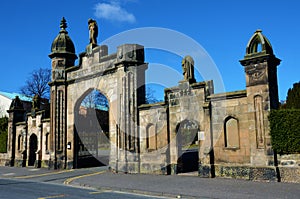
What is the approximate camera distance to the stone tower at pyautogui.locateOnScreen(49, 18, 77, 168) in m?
21.9

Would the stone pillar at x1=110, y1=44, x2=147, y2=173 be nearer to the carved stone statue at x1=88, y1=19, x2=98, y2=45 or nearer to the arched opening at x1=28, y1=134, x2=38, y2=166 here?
the carved stone statue at x1=88, y1=19, x2=98, y2=45

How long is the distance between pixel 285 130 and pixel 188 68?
5.98 meters

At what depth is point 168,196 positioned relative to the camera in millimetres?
10680

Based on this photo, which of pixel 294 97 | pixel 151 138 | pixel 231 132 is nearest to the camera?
pixel 231 132

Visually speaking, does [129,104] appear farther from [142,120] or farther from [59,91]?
[59,91]

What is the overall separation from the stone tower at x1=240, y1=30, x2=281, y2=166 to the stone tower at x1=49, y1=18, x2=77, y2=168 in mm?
13165

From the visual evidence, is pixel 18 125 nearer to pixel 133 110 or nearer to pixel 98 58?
pixel 98 58

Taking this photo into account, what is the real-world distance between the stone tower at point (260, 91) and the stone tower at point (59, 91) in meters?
13.2

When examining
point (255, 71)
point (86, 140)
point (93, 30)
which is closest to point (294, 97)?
point (255, 71)

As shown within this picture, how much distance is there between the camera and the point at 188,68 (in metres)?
16.8

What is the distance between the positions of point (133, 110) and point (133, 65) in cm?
261

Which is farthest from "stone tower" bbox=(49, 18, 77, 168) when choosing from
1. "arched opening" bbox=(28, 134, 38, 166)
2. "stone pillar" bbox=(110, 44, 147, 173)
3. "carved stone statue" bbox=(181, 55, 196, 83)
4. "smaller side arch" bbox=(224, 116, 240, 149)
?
"smaller side arch" bbox=(224, 116, 240, 149)

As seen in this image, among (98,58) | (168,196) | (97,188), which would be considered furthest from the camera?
(98,58)

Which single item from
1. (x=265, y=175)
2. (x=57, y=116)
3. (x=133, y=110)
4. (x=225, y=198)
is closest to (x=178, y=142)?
(x=133, y=110)
